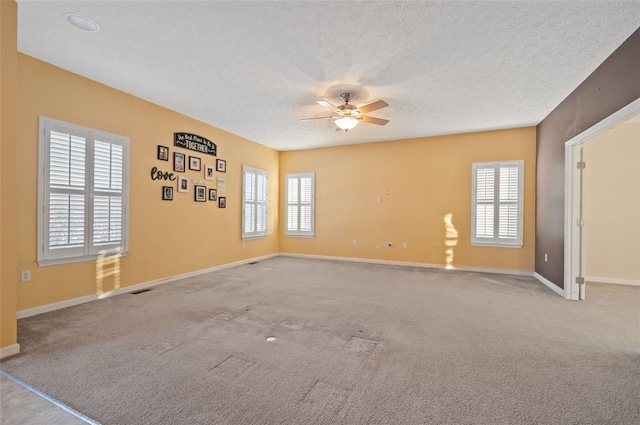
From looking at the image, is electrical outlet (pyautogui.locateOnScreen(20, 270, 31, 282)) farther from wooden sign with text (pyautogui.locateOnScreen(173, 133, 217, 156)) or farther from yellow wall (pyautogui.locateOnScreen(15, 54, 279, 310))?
wooden sign with text (pyautogui.locateOnScreen(173, 133, 217, 156))

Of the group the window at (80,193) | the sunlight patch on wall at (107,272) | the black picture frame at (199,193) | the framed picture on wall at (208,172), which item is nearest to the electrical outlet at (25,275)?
the window at (80,193)

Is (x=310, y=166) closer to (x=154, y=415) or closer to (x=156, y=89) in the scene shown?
(x=156, y=89)

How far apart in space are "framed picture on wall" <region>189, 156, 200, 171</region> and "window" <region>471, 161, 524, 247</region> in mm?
5576

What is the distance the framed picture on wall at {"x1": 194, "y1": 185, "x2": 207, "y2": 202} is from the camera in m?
5.34

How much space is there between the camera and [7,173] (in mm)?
2348

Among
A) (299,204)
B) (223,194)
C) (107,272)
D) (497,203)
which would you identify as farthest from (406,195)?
(107,272)

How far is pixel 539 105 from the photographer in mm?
4430

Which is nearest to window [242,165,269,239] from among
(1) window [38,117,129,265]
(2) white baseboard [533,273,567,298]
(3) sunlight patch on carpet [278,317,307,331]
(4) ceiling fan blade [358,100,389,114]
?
(1) window [38,117,129,265]

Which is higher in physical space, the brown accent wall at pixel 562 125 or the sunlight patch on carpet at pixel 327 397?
the brown accent wall at pixel 562 125

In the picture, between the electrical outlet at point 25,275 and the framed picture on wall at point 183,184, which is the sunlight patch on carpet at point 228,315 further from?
the framed picture on wall at point 183,184

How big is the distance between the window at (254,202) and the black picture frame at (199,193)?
1112 millimetres

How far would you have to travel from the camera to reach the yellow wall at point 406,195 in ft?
18.7

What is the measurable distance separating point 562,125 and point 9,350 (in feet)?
23.0

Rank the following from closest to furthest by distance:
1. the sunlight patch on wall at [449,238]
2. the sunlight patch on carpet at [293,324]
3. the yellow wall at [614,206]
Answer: the sunlight patch on carpet at [293,324], the yellow wall at [614,206], the sunlight patch on wall at [449,238]
